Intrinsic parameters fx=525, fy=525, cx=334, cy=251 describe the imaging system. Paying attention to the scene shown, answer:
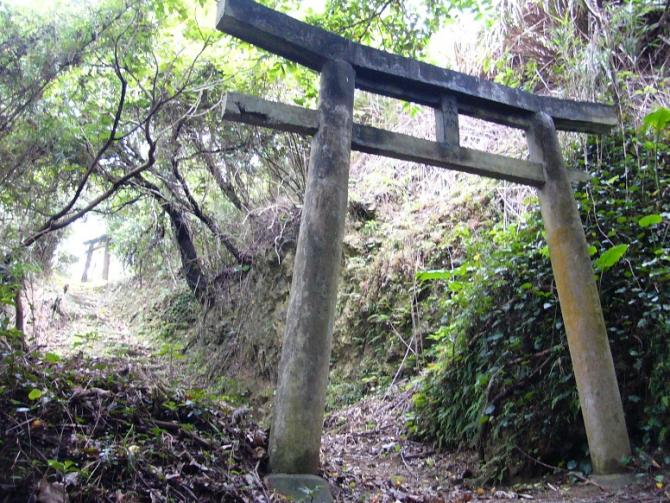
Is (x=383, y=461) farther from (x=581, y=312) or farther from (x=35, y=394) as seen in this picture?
(x=35, y=394)

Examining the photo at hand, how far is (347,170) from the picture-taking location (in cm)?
400

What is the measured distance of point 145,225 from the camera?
9750mm

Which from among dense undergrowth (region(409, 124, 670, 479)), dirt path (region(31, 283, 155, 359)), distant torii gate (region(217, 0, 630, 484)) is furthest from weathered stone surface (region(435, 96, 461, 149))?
dirt path (region(31, 283, 155, 359))

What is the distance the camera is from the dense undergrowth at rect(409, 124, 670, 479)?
173 inches

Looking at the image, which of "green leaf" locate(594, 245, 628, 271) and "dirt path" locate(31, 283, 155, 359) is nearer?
"green leaf" locate(594, 245, 628, 271)

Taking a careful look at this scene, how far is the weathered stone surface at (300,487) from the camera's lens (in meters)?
3.14

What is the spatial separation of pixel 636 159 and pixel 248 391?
A: 625 cm

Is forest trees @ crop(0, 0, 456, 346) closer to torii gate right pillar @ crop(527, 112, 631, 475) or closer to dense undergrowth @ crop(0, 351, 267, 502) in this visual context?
dense undergrowth @ crop(0, 351, 267, 502)

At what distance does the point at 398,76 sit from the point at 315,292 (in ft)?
6.91

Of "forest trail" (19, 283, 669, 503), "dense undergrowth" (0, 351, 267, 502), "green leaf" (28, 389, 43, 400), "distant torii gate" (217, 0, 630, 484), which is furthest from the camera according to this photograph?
"forest trail" (19, 283, 669, 503)

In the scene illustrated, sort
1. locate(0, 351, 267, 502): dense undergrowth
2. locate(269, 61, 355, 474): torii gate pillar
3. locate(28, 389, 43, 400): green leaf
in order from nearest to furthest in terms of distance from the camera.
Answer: locate(0, 351, 267, 502): dense undergrowth < locate(28, 389, 43, 400): green leaf < locate(269, 61, 355, 474): torii gate pillar

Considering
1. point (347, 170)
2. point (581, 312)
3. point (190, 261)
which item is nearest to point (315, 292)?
point (347, 170)

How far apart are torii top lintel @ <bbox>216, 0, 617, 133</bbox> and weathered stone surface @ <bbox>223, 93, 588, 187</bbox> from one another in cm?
47

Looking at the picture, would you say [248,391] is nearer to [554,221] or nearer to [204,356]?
[204,356]
